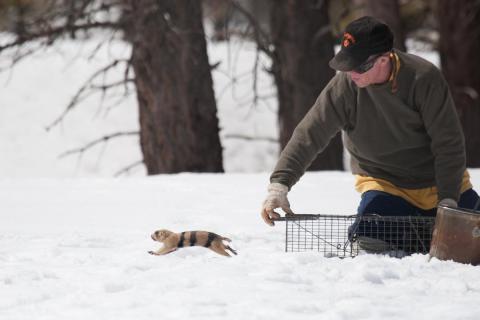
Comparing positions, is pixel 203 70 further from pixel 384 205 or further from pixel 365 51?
pixel 365 51

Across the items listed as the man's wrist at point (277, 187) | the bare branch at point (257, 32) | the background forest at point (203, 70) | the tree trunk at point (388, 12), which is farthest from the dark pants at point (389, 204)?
the tree trunk at point (388, 12)

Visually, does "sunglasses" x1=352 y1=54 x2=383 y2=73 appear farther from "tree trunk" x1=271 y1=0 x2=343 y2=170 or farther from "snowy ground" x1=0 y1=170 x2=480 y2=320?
"tree trunk" x1=271 y1=0 x2=343 y2=170

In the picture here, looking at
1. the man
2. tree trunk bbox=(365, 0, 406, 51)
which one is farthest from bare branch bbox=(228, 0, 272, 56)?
the man

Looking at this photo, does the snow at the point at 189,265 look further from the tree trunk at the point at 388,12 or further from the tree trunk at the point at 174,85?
the tree trunk at the point at 388,12

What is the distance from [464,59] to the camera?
12.3 metres

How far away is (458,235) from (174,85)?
4.48 metres

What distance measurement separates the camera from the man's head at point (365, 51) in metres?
4.31

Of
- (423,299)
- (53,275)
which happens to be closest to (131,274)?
(53,275)

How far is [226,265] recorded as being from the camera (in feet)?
13.5

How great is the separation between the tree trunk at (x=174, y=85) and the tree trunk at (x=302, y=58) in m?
2.12

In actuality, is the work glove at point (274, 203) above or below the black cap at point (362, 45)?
below

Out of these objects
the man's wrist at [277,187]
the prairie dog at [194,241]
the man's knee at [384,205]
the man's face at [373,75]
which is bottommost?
the prairie dog at [194,241]

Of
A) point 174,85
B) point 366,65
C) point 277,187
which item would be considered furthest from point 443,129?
point 174,85

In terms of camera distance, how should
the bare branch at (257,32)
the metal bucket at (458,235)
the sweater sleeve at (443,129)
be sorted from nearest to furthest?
the metal bucket at (458,235), the sweater sleeve at (443,129), the bare branch at (257,32)
